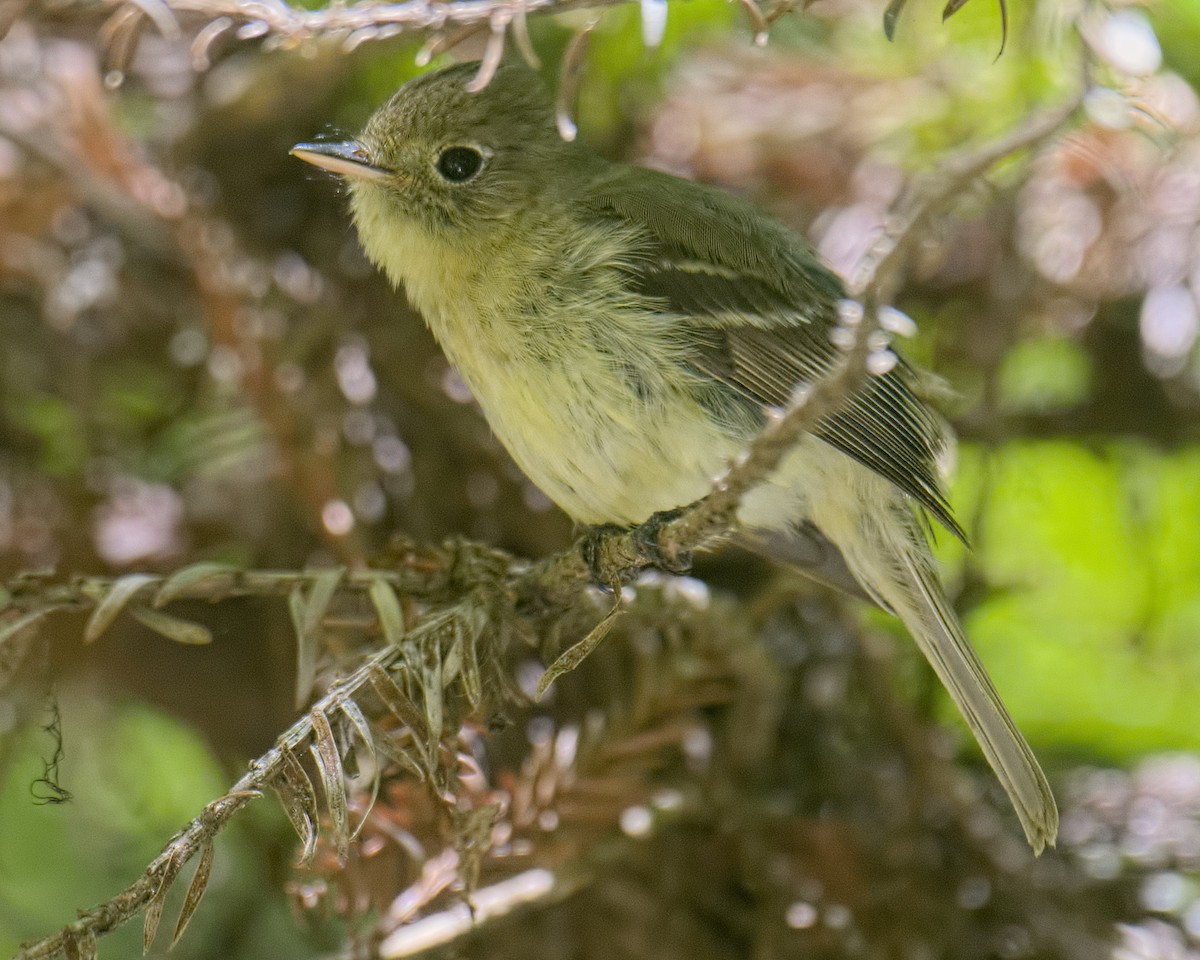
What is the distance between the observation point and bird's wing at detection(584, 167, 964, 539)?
82.6 inches

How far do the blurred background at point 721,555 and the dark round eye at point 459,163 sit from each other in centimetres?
28

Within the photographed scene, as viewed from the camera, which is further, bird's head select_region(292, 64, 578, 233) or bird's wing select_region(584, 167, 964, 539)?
bird's head select_region(292, 64, 578, 233)

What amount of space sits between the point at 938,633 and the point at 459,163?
1139 millimetres

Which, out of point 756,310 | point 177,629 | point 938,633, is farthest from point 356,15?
point 938,633

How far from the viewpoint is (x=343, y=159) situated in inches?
84.0

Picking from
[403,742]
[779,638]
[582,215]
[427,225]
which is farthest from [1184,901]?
[427,225]

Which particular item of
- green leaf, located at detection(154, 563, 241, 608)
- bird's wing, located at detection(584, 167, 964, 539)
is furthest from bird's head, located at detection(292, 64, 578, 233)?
green leaf, located at detection(154, 563, 241, 608)

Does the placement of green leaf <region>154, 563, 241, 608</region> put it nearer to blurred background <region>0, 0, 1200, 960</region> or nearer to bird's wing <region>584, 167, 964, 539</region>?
blurred background <region>0, 0, 1200, 960</region>

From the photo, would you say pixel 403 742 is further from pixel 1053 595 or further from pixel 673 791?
pixel 1053 595

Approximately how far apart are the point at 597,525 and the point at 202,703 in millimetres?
799

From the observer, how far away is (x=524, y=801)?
5.90ft

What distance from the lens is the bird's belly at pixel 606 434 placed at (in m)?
2.02

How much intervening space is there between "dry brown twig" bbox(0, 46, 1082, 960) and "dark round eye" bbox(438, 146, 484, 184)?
27.8 inches

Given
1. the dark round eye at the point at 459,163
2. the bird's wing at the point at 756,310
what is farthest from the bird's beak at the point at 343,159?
the bird's wing at the point at 756,310
